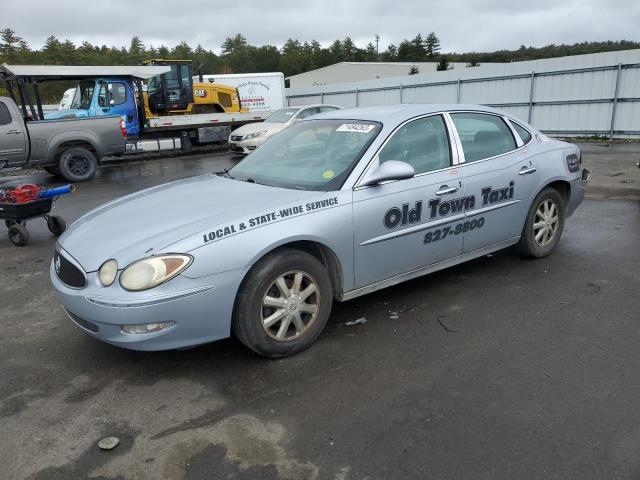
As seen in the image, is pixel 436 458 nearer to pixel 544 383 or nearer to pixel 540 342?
pixel 544 383

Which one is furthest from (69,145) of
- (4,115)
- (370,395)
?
(370,395)

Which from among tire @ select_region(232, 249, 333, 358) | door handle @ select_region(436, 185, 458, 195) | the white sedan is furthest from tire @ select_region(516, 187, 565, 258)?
the white sedan

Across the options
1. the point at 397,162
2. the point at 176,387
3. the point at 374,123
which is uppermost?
the point at 374,123

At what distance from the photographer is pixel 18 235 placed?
6.61 metres

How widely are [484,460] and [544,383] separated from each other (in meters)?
0.85

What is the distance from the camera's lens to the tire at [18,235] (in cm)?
660

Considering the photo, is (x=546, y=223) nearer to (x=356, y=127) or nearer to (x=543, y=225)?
(x=543, y=225)

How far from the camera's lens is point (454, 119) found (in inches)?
178

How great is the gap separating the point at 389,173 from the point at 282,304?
3.93 ft

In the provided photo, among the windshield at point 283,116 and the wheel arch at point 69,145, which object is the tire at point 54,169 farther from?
the windshield at point 283,116

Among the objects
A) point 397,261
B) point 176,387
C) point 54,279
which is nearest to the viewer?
point 176,387

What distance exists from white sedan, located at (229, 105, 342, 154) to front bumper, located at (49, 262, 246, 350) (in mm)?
12323

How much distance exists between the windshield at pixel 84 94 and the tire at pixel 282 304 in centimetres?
1575

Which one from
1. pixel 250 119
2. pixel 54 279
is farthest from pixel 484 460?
pixel 250 119
